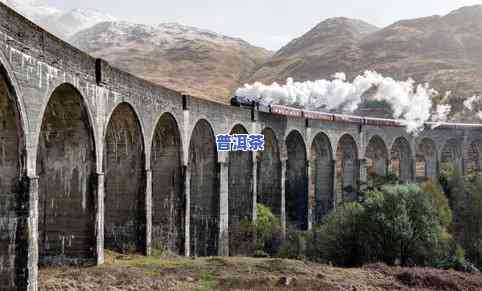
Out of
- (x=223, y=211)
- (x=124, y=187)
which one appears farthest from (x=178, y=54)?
(x=124, y=187)

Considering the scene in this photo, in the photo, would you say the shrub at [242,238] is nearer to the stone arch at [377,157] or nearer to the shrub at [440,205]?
the shrub at [440,205]

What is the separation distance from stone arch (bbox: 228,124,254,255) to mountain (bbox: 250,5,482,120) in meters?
62.3

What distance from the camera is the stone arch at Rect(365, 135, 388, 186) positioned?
53.6 m

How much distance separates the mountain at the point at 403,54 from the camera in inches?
4232

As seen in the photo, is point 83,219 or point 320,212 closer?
point 83,219

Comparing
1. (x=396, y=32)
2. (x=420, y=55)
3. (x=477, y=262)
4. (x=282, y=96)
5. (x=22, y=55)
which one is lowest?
(x=477, y=262)

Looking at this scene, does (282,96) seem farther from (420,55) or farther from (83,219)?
(420,55)

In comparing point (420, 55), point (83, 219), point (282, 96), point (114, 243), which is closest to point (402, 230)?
point (114, 243)

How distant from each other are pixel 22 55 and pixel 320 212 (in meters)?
36.6

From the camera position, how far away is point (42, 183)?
19734mm

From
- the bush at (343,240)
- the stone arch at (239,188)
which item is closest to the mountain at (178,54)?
the stone arch at (239,188)

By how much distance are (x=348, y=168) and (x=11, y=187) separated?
4037cm

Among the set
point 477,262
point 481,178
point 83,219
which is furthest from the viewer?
point 481,178

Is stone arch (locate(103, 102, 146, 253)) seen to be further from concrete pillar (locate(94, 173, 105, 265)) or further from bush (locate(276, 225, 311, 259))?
bush (locate(276, 225, 311, 259))
